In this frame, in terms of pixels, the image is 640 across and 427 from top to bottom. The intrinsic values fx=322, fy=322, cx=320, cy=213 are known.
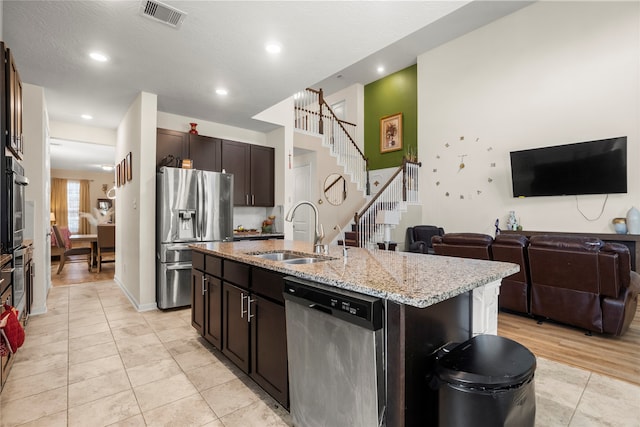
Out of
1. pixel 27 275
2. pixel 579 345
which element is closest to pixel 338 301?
pixel 579 345

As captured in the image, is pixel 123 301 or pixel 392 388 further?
pixel 123 301

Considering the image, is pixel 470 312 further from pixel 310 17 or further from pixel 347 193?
pixel 347 193

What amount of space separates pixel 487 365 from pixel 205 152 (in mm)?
4581

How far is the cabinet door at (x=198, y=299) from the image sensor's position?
2.99 m

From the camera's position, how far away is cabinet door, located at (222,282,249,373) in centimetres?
225

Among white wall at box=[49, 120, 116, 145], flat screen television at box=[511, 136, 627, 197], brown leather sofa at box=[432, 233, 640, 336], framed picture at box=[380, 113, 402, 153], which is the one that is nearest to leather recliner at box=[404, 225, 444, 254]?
flat screen television at box=[511, 136, 627, 197]

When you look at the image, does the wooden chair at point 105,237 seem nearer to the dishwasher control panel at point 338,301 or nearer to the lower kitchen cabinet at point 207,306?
the lower kitchen cabinet at point 207,306

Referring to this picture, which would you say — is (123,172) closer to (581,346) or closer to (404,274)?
(404,274)

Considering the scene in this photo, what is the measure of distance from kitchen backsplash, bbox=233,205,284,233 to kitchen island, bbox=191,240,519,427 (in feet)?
10.5

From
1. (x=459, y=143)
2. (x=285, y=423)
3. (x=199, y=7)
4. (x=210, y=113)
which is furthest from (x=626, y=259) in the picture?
(x=210, y=113)

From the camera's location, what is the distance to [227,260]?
2.51 meters

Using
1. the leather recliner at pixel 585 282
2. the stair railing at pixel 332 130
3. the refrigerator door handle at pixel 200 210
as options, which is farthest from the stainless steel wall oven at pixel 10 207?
the stair railing at pixel 332 130

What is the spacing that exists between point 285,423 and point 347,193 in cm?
721

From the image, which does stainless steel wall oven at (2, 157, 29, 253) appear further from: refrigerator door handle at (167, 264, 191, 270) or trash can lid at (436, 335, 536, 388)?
trash can lid at (436, 335, 536, 388)
